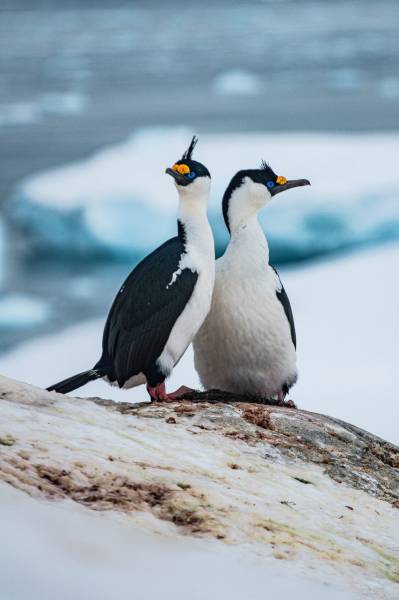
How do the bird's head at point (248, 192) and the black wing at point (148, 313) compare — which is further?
the bird's head at point (248, 192)

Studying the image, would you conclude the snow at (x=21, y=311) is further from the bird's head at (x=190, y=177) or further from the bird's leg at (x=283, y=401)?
the bird's head at (x=190, y=177)

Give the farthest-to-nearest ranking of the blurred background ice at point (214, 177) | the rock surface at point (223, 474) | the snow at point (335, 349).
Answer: the blurred background ice at point (214, 177) → the snow at point (335, 349) → the rock surface at point (223, 474)

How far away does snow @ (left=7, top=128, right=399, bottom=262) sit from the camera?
426 inches

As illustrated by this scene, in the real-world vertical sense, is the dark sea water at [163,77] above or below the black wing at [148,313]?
above

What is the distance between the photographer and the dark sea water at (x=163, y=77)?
50.1 feet

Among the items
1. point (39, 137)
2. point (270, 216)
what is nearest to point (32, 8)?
point (39, 137)

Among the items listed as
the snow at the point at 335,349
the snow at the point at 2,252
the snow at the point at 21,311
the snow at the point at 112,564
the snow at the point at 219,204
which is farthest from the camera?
A: the snow at the point at 2,252

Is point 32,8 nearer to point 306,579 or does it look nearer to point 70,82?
point 70,82

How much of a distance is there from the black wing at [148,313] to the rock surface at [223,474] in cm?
26

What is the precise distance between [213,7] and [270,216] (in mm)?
20020

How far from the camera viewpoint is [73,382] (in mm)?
3777

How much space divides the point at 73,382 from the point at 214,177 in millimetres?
7817

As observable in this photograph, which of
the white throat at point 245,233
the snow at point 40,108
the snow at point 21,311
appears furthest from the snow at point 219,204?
the white throat at point 245,233

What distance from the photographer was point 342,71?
20000 millimetres
